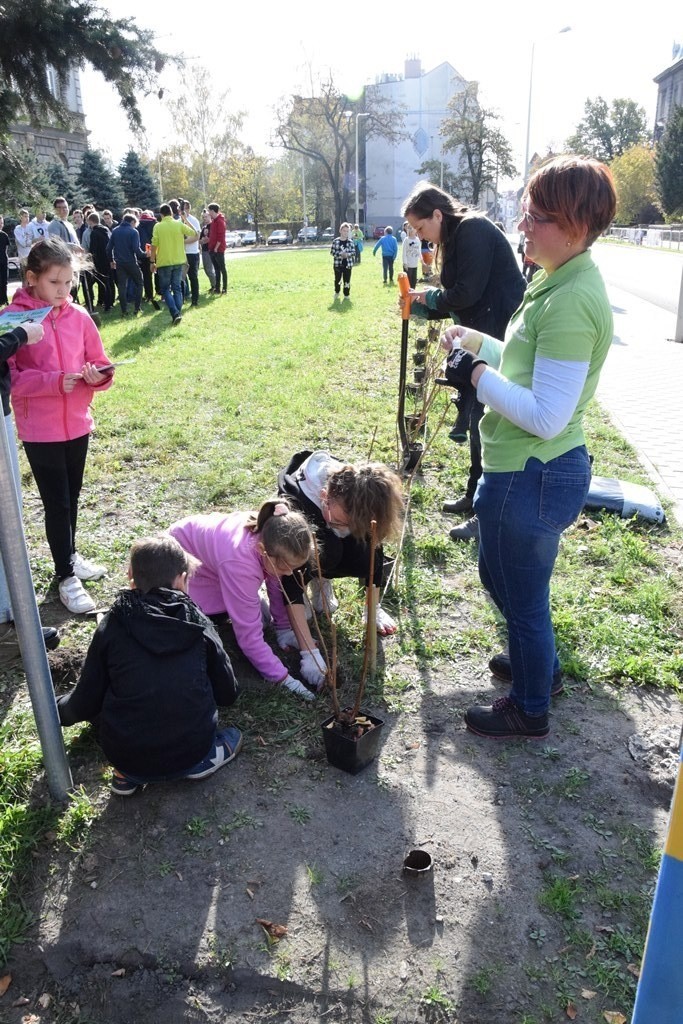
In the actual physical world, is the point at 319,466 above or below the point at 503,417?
below

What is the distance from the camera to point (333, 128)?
5603 centimetres

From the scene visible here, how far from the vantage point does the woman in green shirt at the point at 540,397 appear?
2.11m

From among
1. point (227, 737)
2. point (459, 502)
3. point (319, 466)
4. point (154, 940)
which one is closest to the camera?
point (154, 940)

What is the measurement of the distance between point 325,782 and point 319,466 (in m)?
1.27

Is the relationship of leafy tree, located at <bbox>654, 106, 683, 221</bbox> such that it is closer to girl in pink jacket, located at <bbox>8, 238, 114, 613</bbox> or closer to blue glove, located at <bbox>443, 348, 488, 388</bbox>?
girl in pink jacket, located at <bbox>8, 238, 114, 613</bbox>

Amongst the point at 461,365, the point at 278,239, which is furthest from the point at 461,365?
the point at 278,239

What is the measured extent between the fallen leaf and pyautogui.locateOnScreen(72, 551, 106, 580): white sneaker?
233 cm

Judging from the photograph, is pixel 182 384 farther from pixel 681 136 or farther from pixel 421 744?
pixel 681 136

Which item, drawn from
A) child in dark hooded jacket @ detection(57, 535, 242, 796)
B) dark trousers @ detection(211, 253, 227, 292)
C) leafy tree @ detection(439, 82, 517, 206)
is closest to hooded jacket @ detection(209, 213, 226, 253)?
dark trousers @ detection(211, 253, 227, 292)

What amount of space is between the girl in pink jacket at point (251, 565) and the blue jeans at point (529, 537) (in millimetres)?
672

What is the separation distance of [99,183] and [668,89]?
76.4 meters

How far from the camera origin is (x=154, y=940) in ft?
6.99

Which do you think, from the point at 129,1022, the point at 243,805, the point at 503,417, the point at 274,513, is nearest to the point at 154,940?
the point at 129,1022

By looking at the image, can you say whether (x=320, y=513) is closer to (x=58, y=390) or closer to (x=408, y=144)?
(x=58, y=390)
